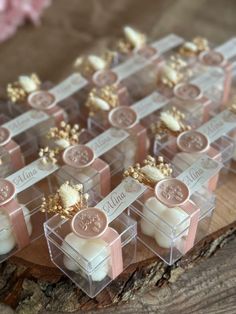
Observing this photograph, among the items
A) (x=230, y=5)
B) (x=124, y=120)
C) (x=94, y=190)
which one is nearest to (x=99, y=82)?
(x=124, y=120)

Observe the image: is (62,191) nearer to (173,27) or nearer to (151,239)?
(151,239)

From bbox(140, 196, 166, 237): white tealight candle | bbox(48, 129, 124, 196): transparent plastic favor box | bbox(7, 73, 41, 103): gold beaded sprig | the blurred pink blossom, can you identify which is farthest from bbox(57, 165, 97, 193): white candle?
the blurred pink blossom

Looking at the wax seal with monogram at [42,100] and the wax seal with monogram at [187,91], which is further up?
the wax seal with monogram at [42,100]

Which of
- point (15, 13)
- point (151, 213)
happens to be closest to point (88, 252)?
point (151, 213)

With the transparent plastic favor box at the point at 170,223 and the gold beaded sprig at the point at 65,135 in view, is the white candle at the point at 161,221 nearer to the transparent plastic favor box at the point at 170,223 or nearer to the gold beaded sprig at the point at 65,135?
the transparent plastic favor box at the point at 170,223

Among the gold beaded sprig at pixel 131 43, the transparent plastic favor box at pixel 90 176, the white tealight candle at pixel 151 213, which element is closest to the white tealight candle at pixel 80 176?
the transparent plastic favor box at pixel 90 176

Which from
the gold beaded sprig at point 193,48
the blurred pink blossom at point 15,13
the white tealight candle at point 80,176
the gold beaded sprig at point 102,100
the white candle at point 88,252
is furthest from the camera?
the blurred pink blossom at point 15,13

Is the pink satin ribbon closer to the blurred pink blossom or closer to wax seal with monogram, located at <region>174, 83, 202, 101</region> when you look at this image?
wax seal with monogram, located at <region>174, 83, 202, 101</region>
